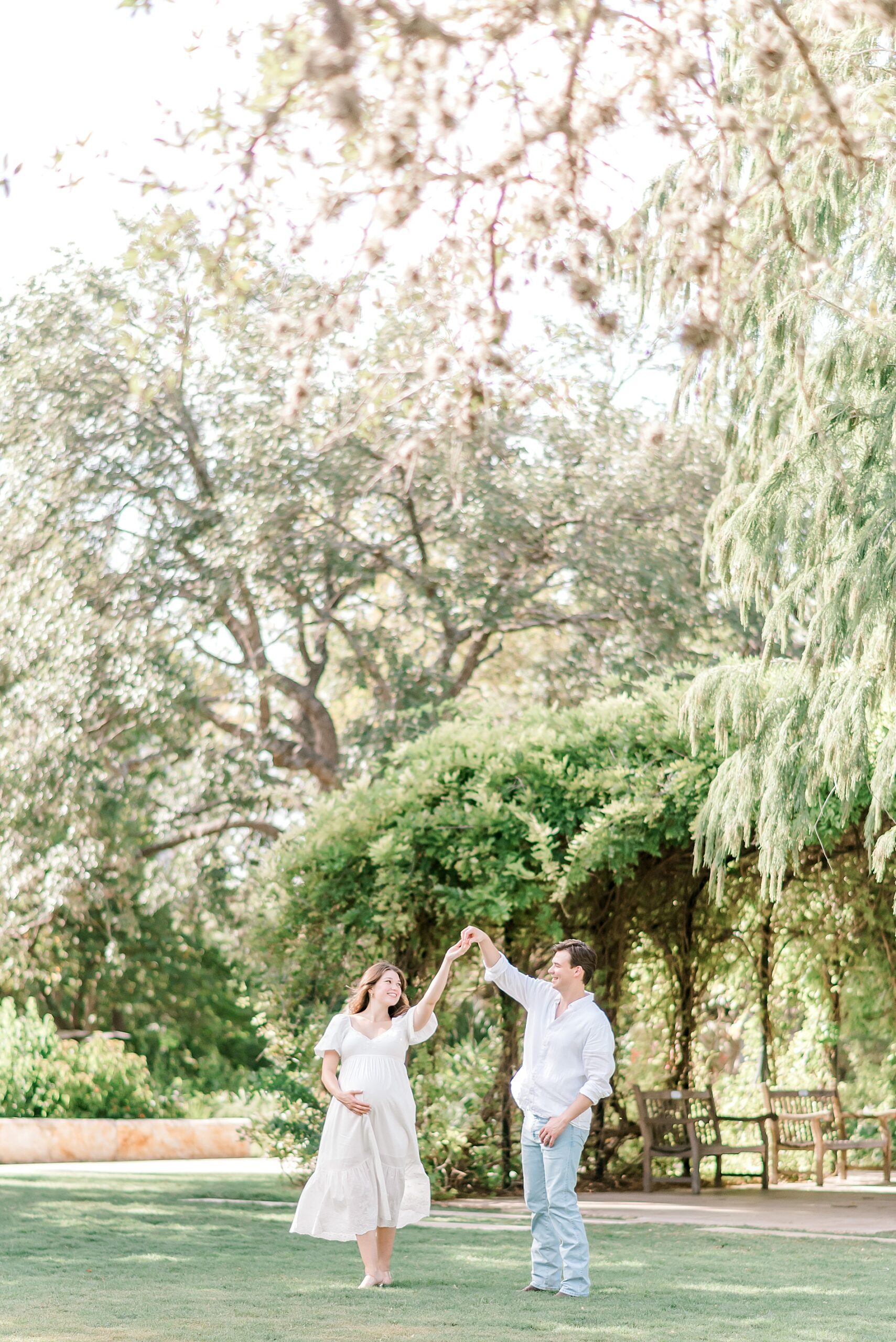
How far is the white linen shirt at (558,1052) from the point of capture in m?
6.14

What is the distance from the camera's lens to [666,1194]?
11805 millimetres

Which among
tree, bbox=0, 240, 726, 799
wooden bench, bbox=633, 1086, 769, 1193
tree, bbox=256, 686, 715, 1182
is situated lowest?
wooden bench, bbox=633, 1086, 769, 1193

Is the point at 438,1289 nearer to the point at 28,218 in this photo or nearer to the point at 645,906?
the point at 28,218

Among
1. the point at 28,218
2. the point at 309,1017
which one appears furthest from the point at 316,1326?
the point at 309,1017

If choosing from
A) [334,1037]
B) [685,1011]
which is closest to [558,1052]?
[334,1037]

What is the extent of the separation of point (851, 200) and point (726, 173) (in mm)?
3964

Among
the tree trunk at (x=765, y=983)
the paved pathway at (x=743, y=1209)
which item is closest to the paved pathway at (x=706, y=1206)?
the paved pathway at (x=743, y=1209)

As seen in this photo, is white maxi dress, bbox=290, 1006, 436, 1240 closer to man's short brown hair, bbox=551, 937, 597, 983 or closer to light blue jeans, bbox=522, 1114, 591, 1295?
light blue jeans, bbox=522, 1114, 591, 1295

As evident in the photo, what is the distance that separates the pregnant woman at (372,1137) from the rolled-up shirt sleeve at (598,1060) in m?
0.64

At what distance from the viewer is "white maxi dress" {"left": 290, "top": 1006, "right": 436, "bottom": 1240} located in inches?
243

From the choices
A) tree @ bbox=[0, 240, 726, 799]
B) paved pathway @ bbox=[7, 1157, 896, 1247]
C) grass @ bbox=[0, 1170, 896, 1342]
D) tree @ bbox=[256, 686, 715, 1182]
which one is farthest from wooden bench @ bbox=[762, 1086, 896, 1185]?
tree @ bbox=[0, 240, 726, 799]

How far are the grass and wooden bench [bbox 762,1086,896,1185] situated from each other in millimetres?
3730

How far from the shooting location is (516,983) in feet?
→ 21.4

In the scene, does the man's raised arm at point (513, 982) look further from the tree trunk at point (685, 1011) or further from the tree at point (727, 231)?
the tree trunk at point (685, 1011)
